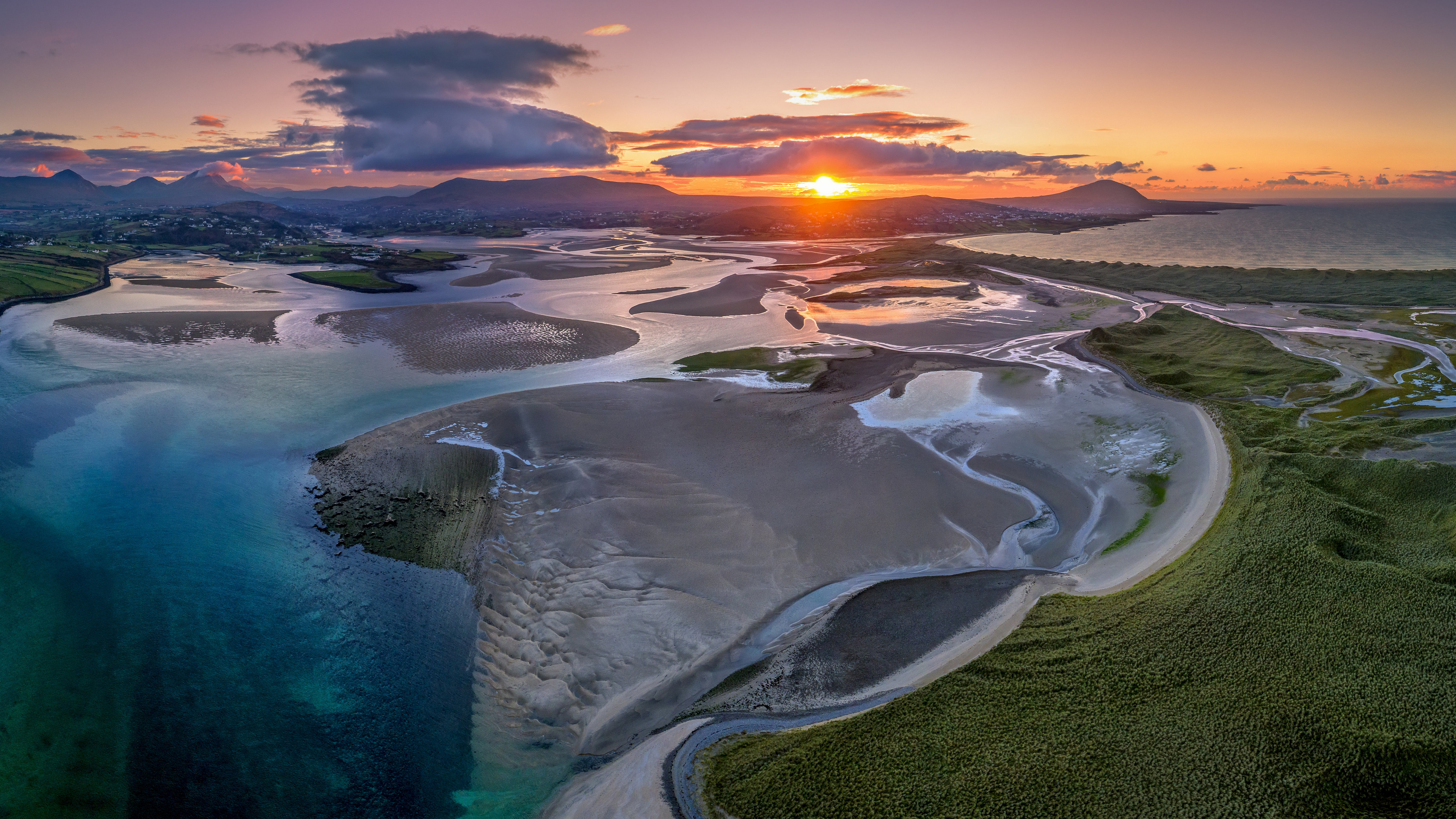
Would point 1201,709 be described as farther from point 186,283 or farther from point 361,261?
point 361,261

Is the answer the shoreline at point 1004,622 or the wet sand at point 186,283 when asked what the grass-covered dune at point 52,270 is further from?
the shoreline at point 1004,622

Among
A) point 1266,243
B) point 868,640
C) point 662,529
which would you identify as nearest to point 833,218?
point 1266,243

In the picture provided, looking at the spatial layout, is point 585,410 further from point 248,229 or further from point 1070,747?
point 248,229

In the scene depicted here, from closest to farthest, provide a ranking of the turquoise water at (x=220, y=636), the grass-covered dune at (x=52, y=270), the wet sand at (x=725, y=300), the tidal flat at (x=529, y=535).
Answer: the turquoise water at (x=220, y=636)
the tidal flat at (x=529, y=535)
the wet sand at (x=725, y=300)
the grass-covered dune at (x=52, y=270)

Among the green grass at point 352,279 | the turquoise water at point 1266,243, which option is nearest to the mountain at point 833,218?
the turquoise water at point 1266,243

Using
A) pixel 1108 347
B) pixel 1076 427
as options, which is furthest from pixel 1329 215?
pixel 1076 427

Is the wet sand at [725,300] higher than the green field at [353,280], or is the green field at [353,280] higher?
the green field at [353,280]
